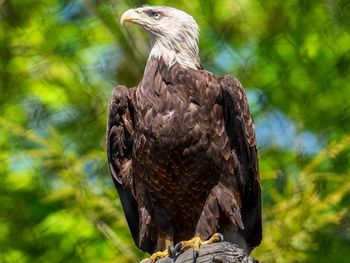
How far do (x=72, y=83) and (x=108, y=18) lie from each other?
0.48m

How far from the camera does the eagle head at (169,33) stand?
20.5 feet

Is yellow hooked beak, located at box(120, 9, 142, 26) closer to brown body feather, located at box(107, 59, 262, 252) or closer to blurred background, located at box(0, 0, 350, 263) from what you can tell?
brown body feather, located at box(107, 59, 262, 252)

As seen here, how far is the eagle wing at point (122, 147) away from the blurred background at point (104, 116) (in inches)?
55.3

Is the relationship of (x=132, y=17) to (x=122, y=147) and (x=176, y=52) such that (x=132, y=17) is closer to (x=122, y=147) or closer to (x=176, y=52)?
(x=176, y=52)

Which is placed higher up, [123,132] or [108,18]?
[123,132]

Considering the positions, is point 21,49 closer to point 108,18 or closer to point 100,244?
point 108,18

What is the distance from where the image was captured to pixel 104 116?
7980mm

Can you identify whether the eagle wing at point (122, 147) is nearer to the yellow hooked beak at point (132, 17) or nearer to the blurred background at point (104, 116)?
the yellow hooked beak at point (132, 17)

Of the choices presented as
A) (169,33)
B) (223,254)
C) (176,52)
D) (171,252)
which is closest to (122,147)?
(176,52)

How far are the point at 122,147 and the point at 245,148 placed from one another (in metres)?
0.57

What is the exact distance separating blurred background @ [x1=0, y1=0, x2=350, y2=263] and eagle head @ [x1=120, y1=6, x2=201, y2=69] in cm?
120

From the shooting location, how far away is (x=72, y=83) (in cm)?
809

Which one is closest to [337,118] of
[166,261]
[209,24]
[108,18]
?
[209,24]

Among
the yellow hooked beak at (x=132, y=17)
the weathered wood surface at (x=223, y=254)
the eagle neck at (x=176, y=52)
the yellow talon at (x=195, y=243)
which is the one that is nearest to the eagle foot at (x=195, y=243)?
the yellow talon at (x=195, y=243)
